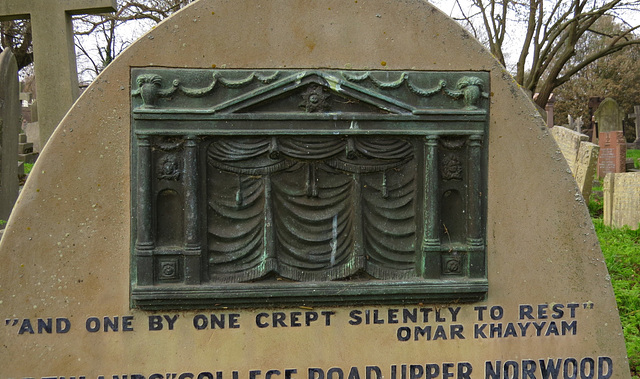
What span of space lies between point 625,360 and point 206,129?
227cm

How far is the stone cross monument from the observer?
192 inches

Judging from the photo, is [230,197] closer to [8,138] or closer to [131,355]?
[131,355]

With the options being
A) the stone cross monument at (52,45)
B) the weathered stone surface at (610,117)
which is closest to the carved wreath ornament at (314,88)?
the stone cross monument at (52,45)

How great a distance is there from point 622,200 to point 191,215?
8.10m

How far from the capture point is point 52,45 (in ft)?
16.4

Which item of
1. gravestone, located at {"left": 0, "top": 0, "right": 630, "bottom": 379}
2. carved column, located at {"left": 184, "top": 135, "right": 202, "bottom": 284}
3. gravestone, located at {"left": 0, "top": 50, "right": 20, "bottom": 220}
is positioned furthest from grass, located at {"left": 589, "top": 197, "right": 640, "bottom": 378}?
gravestone, located at {"left": 0, "top": 50, "right": 20, "bottom": 220}

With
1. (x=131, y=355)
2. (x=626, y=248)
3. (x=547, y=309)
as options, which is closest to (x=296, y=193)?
(x=131, y=355)

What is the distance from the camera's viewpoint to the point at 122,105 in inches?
98.7

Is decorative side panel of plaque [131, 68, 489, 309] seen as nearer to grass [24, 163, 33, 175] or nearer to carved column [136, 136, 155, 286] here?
carved column [136, 136, 155, 286]

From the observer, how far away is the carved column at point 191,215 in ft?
8.08

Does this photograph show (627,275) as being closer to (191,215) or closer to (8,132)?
(191,215)

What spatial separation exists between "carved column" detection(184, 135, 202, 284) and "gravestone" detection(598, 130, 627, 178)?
14941 millimetres

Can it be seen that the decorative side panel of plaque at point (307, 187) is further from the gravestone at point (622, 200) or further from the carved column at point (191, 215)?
the gravestone at point (622, 200)

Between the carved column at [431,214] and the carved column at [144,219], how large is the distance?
123 cm
